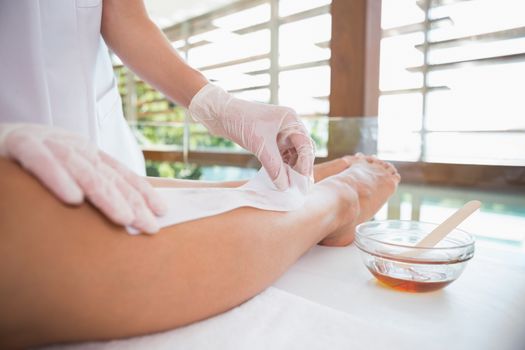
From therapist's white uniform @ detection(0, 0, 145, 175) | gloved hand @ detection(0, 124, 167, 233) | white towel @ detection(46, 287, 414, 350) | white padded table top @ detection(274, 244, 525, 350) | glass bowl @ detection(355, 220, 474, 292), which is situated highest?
therapist's white uniform @ detection(0, 0, 145, 175)

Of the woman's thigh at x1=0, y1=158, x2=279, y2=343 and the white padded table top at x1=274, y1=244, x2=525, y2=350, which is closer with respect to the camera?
the woman's thigh at x1=0, y1=158, x2=279, y2=343

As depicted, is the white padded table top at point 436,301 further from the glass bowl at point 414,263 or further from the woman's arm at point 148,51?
the woman's arm at point 148,51

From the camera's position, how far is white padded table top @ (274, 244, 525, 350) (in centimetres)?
53

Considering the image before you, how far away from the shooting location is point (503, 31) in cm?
161

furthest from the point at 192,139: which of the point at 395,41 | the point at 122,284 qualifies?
the point at 122,284

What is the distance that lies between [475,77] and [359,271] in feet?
4.70

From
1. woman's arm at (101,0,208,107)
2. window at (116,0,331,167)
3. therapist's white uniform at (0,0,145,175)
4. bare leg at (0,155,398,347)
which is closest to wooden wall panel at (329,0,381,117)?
window at (116,0,331,167)

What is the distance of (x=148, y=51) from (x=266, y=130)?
1.52 feet

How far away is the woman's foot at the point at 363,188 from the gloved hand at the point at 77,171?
2.04ft

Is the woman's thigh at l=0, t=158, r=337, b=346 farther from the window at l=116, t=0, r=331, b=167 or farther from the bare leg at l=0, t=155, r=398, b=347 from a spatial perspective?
the window at l=116, t=0, r=331, b=167

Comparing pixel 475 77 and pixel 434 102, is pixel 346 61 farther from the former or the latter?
pixel 475 77

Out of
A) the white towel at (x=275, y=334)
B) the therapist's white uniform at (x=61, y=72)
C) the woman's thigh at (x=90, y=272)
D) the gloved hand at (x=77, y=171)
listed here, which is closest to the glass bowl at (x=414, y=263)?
the white towel at (x=275, y=334)

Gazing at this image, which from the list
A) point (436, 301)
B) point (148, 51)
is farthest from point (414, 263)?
point (148, 51)

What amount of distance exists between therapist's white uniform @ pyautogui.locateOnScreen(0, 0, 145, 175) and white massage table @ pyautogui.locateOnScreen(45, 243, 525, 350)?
65 cm
